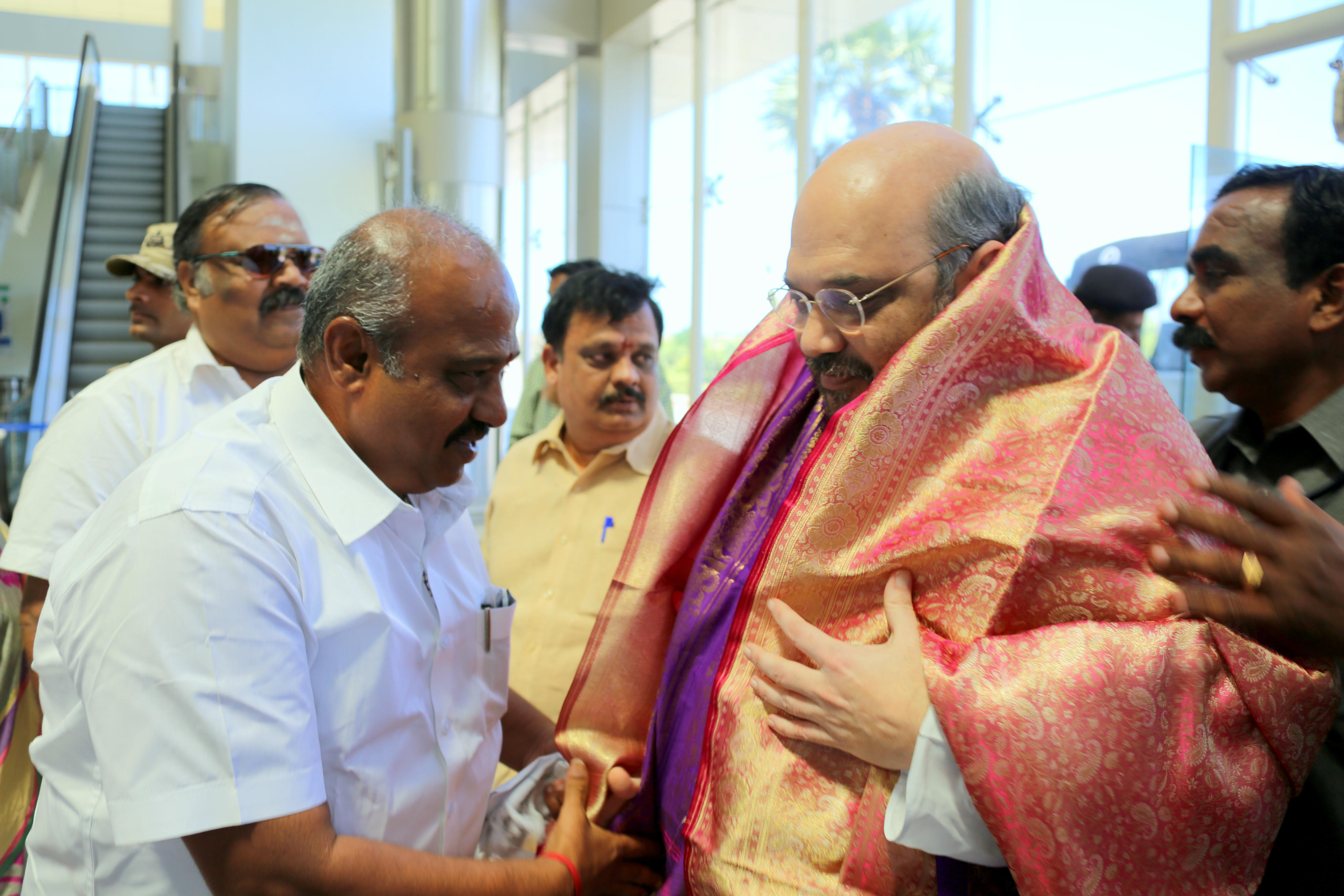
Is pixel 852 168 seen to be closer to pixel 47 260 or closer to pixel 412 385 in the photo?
pixel 412 385

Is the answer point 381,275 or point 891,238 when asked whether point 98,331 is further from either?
point 891,238

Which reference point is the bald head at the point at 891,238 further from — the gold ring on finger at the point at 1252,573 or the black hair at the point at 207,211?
the black hair at the point at 207,211

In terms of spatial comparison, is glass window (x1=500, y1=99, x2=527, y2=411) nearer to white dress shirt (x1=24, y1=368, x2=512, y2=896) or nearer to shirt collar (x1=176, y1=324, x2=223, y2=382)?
shirt collar (x1=176, y1=324, x2=223, y2=382)

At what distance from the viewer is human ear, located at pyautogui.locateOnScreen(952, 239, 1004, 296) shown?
4.29ft

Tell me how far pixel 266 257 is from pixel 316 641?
4.72ft

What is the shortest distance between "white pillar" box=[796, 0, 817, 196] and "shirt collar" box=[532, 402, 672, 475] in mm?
3257

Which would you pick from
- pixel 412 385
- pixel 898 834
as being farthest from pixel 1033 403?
pixel 412 385

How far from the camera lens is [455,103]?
→ 6141 mm

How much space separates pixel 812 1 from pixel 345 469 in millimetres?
4970

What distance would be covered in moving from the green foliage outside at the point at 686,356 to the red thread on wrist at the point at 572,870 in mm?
5233

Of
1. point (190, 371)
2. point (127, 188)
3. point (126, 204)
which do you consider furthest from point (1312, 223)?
point (127, 188)

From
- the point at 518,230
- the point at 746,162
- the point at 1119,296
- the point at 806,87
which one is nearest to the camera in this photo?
the point at 1119,296

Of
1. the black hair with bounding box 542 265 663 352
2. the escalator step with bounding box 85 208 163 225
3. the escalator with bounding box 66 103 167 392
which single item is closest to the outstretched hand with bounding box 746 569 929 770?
the black hair with bounding box 542 265 663 352

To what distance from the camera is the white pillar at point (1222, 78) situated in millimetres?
3352
